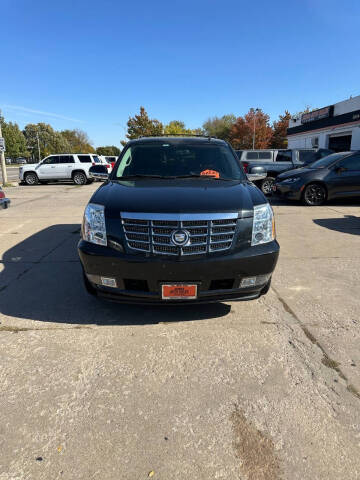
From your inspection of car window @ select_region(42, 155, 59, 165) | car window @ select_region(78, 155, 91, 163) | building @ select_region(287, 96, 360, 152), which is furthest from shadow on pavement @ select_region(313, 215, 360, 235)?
building @ select_region(287, 96, 360, 152)

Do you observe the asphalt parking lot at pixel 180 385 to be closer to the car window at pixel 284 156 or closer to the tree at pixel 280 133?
the car window at pixel 284 156

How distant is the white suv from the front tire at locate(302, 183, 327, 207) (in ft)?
45.7

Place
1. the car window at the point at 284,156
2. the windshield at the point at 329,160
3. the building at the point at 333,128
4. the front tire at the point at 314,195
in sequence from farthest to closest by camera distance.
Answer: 1. the building at the point at 333,128
2. the car window at the point at 284,156
3. the front tire at the point at 314,195
4. the windshield at the point at 329,160

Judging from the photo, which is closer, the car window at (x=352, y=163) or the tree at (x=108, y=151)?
the car window at (x=352, y=163)

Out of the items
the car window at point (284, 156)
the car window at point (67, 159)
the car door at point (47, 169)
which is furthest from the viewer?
the car window at point (67, 159)

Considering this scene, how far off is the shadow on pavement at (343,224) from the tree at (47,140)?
100210 mm

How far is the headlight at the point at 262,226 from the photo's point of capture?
2744 millimetres

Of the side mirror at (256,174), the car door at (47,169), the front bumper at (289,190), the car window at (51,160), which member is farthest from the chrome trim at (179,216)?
the car window at (51,160)

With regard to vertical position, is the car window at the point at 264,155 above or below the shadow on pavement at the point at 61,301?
above

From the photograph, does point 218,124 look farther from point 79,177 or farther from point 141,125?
point 79,177

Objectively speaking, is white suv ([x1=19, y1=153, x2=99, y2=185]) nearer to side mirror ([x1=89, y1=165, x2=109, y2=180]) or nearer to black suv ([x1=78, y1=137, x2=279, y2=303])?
side mirror ([x1=89, y1=165, x2=109, y2=180])

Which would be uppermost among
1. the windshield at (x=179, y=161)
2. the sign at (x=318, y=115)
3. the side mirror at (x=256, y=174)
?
the sign at (x=318, y=115)

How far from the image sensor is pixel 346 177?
29.9 feet

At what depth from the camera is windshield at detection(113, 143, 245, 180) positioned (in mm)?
3779
